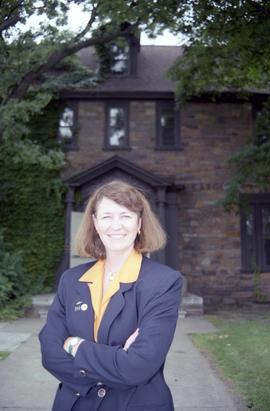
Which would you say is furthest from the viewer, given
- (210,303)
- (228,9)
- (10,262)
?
(210,303)

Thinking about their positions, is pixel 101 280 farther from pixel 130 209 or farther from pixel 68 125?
pixel 68 125

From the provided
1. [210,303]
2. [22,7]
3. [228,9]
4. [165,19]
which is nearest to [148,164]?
[210,303]

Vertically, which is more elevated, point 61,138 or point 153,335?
point 61,138

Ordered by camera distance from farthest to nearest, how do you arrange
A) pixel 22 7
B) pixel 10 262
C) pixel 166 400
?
pixel 10 262 → pixel 22 7 → pixel 166 400

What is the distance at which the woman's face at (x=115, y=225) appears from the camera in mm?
2027

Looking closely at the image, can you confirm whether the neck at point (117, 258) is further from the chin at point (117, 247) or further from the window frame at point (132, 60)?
the window frame at point (132, 60)

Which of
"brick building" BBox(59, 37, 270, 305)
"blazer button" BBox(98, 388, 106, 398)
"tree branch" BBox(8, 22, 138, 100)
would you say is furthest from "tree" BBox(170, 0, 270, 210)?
"blazer button" BBox(98, 388, 106, 398)

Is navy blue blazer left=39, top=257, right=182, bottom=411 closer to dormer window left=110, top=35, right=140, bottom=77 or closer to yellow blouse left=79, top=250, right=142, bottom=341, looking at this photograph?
yellow blouse left=79, top=250, right=142, bottom=341

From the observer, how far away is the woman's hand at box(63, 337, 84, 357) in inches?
74.0

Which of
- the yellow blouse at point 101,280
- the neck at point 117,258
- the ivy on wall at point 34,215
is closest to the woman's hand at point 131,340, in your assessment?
the yellow blouse at point 101,280

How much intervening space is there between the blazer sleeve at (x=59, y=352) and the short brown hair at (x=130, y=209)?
27 cm

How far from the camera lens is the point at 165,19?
787 centimetres

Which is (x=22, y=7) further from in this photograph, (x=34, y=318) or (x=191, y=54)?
(x=34, y=318)

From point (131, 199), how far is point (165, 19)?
22.2 feet
